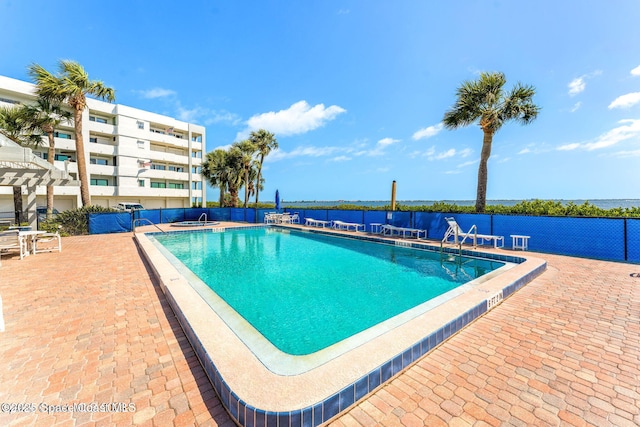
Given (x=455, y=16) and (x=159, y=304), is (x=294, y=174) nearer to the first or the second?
(x=455, y=16)

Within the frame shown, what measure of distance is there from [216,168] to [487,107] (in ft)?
69.6

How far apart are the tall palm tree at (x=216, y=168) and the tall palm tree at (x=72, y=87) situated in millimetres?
9513

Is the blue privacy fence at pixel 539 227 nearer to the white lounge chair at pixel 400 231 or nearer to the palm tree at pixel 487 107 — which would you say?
the white lounge chair at pixel 400 231

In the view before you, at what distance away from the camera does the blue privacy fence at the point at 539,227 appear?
761 centimetres

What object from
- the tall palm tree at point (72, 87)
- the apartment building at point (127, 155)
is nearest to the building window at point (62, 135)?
the apartment building at point (127, 155)

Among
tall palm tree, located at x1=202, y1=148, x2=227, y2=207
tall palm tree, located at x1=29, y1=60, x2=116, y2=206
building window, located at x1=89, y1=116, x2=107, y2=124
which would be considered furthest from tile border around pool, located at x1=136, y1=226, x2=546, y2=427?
building window, located at x1=89, y1=116, x2=107, y2=124

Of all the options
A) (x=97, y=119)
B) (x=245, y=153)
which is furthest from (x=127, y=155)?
(x=245, y=153)

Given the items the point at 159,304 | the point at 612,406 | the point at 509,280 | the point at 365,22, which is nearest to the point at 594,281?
the point at 509,280

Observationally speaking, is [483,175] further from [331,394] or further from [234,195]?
[234,195]

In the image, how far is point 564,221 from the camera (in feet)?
28.3

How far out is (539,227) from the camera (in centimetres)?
912

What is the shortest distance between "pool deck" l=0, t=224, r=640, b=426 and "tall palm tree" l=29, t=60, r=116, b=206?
1365 centimetres

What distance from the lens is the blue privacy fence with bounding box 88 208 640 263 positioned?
7.61 m

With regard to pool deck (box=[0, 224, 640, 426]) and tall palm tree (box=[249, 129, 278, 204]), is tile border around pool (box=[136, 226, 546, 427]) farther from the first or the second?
tall palm tree (box=[249, 129, 278, 204])
